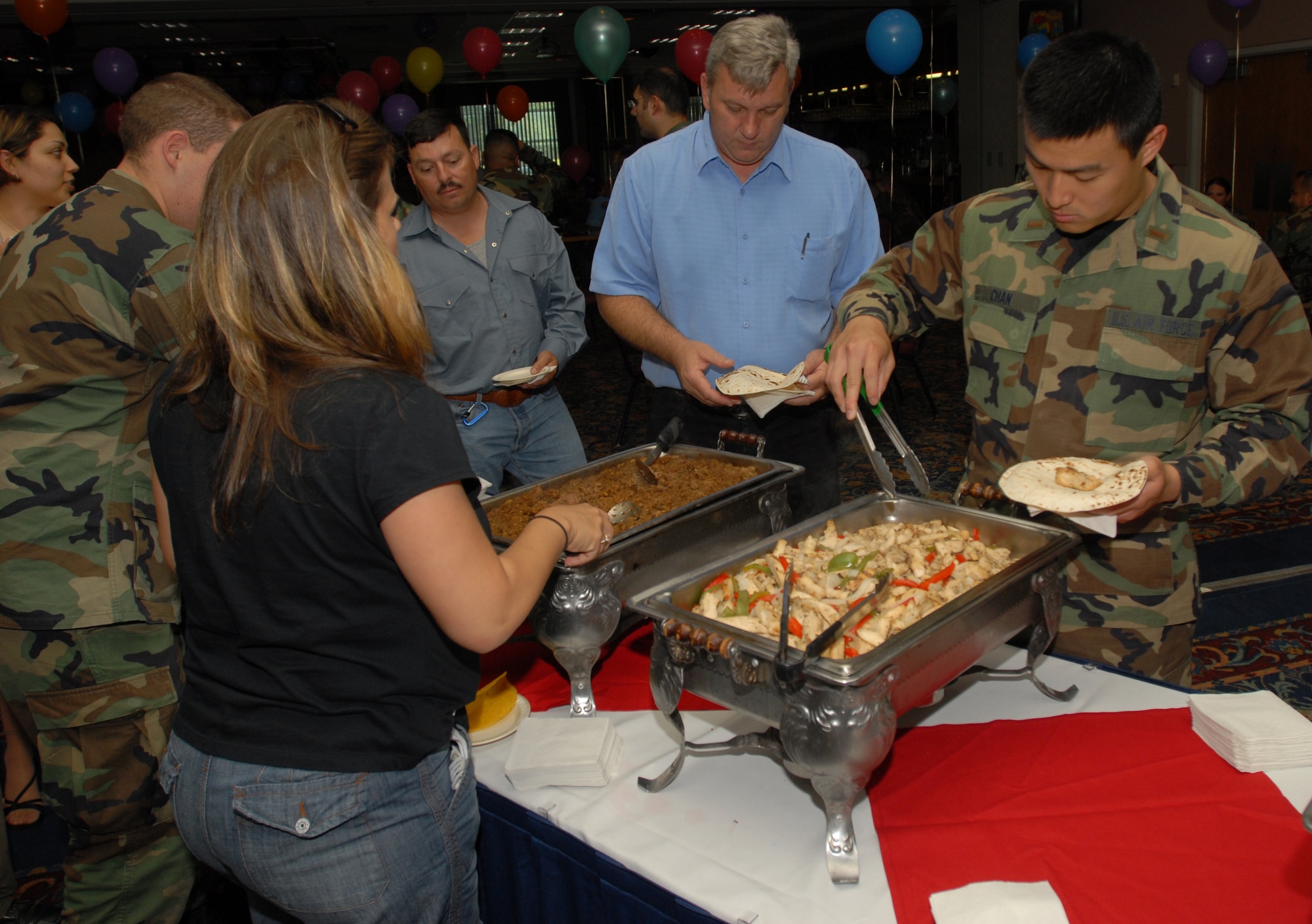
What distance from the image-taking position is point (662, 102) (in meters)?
3.44

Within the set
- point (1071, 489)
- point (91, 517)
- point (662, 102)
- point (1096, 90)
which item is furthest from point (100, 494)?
point (662, 102)

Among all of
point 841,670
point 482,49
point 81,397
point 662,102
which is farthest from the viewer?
point 482,49

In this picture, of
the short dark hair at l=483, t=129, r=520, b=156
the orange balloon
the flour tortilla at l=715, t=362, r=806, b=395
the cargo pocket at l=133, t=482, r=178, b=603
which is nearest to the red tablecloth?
the flour tortilla at l=715, t=362, r=806, b=395

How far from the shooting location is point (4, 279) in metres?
1.39

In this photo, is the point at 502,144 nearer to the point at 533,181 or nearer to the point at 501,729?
the point at 533,181

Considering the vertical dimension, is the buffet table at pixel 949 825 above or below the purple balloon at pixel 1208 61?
below

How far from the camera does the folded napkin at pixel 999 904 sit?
2.81ft

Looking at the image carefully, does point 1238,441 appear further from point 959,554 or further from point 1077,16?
point 1077,16

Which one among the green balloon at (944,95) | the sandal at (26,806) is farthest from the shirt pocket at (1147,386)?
the green balloon at (944,95)

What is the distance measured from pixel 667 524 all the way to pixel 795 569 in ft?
0.95

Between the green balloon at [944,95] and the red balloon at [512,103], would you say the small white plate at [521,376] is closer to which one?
the red balloon at [512,103]

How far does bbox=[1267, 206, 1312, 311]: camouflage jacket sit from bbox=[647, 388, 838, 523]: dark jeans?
4382 mm

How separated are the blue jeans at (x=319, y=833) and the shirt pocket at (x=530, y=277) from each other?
174cm

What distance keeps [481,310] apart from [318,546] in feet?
5.57
